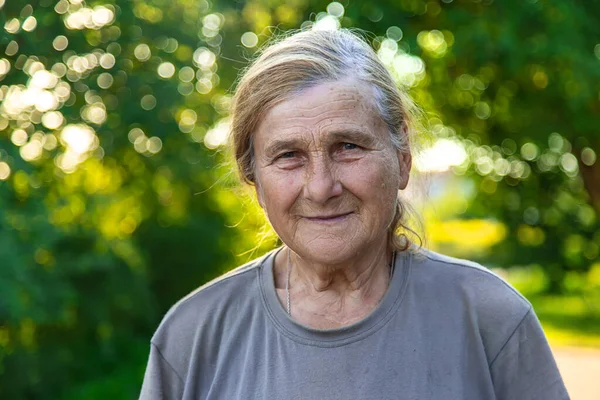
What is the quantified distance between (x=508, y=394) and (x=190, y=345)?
0.76 meters

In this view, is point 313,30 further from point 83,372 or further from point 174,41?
point 83,372

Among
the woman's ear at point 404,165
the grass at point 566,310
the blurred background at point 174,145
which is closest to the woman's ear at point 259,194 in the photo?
the woman's ear at point 404,165

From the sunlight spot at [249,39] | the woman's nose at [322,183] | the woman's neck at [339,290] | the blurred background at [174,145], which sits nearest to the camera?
the woman's nose at [322,183]

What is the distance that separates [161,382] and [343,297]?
1.63 feet

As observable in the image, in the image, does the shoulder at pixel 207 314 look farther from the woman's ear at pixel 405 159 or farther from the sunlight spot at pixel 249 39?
the sunlight spot at pixel 249 39

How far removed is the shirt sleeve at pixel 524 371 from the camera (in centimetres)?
186

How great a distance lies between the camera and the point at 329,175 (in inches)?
72.3

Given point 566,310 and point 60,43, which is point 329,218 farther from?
point 566,310

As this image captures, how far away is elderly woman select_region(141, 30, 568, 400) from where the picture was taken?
1.85 m

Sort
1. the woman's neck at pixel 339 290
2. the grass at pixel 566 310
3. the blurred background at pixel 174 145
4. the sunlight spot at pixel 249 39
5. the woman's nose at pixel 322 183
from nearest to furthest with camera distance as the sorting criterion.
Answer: the woman's nose at pixel 322 183
the woman's neck at pixel 339 290
the blurred background at pixel 174 145
the sunlight spot at pixel 249 39
the grass at pixel 566 310

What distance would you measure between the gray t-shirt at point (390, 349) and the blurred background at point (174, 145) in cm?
181

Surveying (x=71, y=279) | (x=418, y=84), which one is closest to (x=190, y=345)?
(x=71, y=279)

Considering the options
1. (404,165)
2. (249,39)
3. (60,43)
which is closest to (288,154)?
(404,165)

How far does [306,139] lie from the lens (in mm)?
1842
